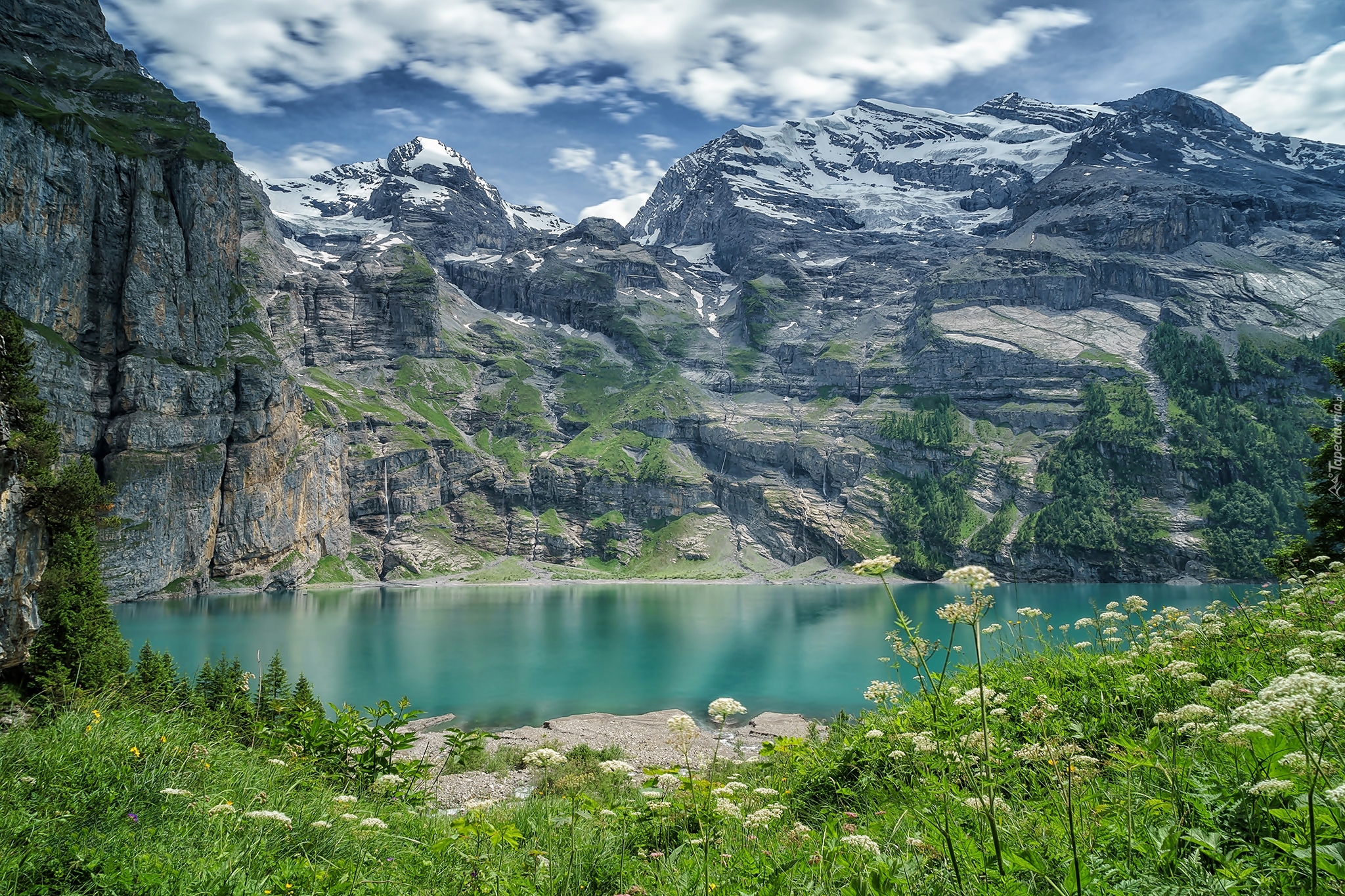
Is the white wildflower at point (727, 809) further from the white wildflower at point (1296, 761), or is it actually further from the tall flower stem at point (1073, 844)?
the white wildflower at point (1296, 761)

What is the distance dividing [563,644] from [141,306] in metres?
105

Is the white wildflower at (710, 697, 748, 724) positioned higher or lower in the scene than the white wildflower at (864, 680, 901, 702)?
higher

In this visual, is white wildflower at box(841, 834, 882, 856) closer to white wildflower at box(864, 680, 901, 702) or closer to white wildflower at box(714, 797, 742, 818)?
white wildflower at box(714, 797, 742, 818)

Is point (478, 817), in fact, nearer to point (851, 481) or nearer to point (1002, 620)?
point (1002, 620)

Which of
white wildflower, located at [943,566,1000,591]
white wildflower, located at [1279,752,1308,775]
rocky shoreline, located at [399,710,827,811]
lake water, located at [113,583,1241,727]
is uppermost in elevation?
white wildflower, located at [943,566,1000,591]

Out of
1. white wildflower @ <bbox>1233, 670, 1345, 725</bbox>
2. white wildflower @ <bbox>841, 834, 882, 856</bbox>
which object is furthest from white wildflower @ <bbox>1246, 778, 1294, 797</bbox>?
white wildflower @ <bbox>841, 834, 882, 856</bbox>

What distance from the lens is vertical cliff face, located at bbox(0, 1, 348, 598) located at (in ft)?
314

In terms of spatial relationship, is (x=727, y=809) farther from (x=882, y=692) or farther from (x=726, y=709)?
(x=882, y=692)

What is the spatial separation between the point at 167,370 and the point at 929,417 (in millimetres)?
195121

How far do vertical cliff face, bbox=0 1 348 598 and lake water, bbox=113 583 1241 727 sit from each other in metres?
16.9

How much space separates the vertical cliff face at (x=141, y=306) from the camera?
95688 mm

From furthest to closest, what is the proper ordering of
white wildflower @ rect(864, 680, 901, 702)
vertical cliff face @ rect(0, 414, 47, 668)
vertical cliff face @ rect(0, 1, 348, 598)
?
vertical cliff face @ rect(0, 1, 348, 598) < vertical cliff face @ rect(0, 414, 47, 668) < white wildflower @ rect(864, 680, 901, 702)

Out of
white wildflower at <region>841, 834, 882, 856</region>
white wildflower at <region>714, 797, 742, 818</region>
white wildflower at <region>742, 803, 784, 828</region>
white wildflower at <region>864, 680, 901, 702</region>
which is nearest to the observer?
white wildflower at <region>841, 834, 882, 856</region>

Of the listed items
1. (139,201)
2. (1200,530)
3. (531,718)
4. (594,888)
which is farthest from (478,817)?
(1200,530)
